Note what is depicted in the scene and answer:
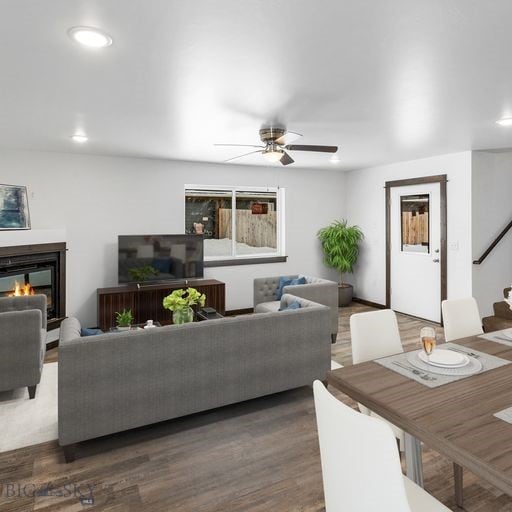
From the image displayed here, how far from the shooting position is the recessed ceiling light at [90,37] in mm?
1806

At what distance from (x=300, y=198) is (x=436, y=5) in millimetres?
4926

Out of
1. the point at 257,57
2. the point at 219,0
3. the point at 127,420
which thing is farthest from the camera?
the point at 127,420

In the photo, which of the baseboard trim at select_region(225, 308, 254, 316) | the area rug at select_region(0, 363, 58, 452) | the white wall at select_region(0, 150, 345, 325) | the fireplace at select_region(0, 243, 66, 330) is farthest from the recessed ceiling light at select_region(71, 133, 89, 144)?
the baseboard trim at select_region(225, 308, 254, 316)

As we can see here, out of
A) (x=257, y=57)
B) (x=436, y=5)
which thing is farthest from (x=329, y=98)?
(x=436, y=5)

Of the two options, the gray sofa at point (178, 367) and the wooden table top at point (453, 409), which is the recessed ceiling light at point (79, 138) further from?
the wooden table top at point (453, 409)

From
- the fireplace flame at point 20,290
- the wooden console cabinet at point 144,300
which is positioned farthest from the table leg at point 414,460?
the fireplace flame at point 20,290

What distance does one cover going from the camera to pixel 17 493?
2.01 m

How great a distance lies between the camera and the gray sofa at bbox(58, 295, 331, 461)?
2.29 m

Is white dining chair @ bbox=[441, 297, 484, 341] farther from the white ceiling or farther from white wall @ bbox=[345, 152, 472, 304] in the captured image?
white wall @ bbox=[345, 152, 472, 304]

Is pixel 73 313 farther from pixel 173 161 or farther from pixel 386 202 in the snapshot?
pixel 386 202

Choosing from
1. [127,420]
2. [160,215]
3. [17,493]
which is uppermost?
[160,215]

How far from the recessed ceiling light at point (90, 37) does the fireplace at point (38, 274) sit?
2.87 m

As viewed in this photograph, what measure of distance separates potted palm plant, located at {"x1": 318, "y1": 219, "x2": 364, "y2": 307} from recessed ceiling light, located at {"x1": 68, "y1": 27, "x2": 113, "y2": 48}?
5.03 m

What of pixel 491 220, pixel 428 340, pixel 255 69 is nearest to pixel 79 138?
pixel 255 69
